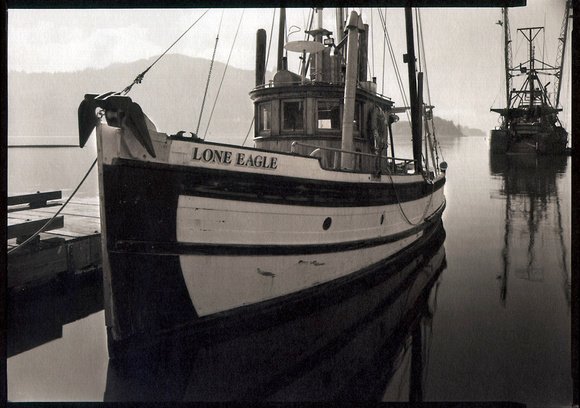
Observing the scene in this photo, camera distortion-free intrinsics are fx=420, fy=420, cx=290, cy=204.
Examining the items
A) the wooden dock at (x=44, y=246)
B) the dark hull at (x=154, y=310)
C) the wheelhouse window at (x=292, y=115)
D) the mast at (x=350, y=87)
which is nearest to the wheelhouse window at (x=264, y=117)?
the wheelhouse window at (x=292, y=115)

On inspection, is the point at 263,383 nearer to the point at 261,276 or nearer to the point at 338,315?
the point at 261,276

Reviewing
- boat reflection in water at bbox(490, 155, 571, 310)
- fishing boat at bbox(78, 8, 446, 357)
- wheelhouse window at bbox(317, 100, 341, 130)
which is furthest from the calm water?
wheelhouse window at bbox(317, 100, 341, 130)

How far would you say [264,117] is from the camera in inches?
343

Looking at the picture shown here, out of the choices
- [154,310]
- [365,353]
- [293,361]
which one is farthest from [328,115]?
[154,310]

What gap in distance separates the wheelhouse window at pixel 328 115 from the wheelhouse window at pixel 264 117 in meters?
1.04

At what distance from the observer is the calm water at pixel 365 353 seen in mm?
4414

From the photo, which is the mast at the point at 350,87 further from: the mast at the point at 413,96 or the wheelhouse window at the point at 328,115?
the mast at the point at 413,96

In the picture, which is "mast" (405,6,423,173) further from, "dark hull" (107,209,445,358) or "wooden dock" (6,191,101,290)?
"wooden dock" (6,191,101,290)

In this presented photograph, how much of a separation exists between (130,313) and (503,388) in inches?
161

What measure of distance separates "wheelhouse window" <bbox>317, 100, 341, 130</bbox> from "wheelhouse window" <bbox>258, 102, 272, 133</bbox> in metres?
1.04

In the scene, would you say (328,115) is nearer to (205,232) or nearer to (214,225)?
(214,225)

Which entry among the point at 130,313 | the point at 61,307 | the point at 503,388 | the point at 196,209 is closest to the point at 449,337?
the point at 503,388

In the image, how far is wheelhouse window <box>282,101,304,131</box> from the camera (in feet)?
27.1

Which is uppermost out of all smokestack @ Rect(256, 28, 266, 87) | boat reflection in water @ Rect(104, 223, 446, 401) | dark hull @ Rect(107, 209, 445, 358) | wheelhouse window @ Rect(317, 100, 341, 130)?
smokestack @ Rect(256, 28, 266, 87)
